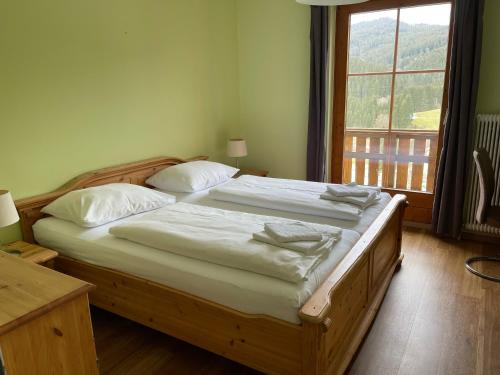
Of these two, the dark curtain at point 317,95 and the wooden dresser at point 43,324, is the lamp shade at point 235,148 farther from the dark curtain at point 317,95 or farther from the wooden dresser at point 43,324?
the wooden dresser at point 43,324

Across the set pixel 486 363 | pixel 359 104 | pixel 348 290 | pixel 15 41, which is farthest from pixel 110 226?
pixel 359 104

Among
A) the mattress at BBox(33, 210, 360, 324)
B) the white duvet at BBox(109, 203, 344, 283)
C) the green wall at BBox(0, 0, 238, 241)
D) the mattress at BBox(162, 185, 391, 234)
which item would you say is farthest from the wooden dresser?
the mattress at BBox(162, 185, 391, 234)

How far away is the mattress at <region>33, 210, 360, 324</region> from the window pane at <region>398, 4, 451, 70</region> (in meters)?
2.12

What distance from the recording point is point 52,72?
2371 millimetres

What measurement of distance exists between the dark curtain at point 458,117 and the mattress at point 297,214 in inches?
35.3

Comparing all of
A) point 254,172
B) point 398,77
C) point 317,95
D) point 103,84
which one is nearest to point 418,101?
point 398,77

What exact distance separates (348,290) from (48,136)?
2053 millimetres

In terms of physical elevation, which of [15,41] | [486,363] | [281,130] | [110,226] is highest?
[15,41]

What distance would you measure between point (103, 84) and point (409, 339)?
2.60 m

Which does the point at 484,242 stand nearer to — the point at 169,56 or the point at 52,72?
the point at 169,56

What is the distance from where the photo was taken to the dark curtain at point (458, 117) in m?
2.94

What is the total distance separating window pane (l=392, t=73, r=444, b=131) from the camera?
337cm

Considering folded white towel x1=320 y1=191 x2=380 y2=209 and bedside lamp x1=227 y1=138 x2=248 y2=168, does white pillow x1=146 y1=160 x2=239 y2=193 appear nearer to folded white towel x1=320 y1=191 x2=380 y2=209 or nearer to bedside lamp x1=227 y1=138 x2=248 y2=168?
bedside lamp x1=227 y1=138 x2=248 y2=168

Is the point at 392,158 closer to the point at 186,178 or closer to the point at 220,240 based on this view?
the point at 186,178
